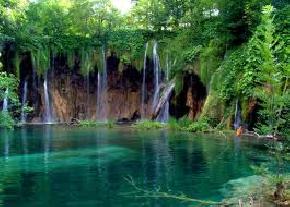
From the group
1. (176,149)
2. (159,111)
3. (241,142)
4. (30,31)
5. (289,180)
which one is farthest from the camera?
(30,31)

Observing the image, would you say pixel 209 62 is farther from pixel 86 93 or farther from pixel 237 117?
pixel 86 93

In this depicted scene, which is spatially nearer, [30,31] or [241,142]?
[241,142]

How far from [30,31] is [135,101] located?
433 inches

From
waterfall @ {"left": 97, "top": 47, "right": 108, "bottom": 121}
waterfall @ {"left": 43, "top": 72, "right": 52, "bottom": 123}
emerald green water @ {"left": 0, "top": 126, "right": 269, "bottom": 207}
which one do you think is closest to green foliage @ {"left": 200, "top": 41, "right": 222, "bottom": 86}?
emerald green water @ {"left": 0, "top": 126, "right": 269, "bottom": 207}

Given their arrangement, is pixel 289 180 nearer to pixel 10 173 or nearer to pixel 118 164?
pixel 118 164

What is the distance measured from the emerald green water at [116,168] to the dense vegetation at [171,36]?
14.8 feet

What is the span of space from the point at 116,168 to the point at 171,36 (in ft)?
90.4

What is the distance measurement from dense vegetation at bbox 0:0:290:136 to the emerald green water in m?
4.50

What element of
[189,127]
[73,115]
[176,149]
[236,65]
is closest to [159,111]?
[189,127]

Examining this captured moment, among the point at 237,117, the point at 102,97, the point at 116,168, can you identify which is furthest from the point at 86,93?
the point at 116,168

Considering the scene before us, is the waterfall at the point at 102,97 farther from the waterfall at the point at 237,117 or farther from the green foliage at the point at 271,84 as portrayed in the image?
the green foliage at the point at 271,84

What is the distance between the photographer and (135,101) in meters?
42.8

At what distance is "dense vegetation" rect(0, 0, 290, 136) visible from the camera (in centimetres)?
2716

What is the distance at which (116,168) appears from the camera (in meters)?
15.7
